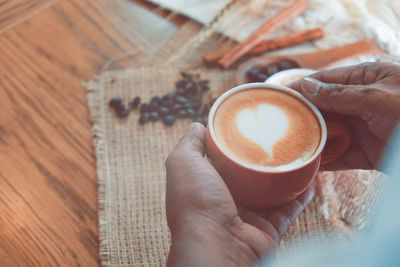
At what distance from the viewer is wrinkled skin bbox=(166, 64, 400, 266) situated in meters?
0.71

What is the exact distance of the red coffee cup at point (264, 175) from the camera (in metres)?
0.72

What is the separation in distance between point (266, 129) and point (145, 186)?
1.42ft

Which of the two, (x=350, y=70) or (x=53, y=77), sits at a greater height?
(x=350, y=70)

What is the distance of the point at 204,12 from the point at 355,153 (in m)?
0.79

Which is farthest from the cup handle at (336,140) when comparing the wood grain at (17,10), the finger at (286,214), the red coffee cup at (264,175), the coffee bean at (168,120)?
the wood grain at (17,10)

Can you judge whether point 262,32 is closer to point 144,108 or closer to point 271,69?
point 271,69

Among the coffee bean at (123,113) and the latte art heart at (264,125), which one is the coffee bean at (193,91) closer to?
the coffee bean at (123,113)

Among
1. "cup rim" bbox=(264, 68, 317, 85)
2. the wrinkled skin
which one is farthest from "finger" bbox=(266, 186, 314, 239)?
"cup rim" bbox=(264, 68, 317, 85)

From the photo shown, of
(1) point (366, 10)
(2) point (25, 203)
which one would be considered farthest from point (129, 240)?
(1) point (366, 10)

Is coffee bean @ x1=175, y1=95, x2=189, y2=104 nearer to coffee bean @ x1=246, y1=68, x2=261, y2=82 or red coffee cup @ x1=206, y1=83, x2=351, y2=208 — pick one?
coffee bean @ x1=246, y1=68, x2=261, y2=82

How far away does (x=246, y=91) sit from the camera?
858 millimetres

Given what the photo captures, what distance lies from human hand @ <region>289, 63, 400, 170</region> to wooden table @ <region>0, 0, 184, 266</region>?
61 centimetres

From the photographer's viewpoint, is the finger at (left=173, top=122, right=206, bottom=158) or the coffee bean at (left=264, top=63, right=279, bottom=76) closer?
the finger at (left=173, top=122, right=206, bottom=158)

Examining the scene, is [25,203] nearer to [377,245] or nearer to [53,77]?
[53,77]
